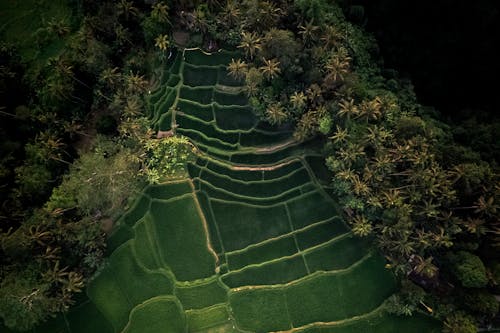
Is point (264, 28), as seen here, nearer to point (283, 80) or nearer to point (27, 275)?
point (283, 80)

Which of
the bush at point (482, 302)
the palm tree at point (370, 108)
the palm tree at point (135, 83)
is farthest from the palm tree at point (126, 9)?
the bush at point (482, 302)

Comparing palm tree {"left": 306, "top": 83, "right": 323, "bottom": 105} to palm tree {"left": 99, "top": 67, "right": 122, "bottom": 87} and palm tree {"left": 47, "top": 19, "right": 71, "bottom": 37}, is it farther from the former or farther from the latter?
palm tree {"left": 47, "top": 19, "right": 71, "bottom": 37}

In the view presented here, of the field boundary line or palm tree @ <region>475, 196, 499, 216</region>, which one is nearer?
palm tree @ <region>475, 196, 499, 216</region>

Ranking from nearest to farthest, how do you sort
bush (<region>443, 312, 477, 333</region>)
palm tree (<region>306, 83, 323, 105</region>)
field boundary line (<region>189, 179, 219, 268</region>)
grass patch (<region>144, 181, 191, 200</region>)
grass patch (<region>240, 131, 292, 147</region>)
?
bush (<region>443, 312, 477, 333</region>), palm tree (<region>306, 83, 323, 105</region>), field boundary line (<region>189, 179, 219, 268</region>), grass patch (<region>144, 181, 191, 200</region>), grass patch (<region>240, 131, 292, 147</region>)

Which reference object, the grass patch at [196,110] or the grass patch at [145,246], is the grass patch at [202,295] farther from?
the grass patch at [196,110]

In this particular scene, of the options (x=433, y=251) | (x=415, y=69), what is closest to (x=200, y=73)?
(x=415, y=69)

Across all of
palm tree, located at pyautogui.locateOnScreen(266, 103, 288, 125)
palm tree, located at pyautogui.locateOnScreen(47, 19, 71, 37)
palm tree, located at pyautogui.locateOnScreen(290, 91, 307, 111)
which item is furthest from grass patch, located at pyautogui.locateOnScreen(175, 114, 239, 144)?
palm tree, located at pyautogui.locateOnScreen(47, 19, 71, 37)
